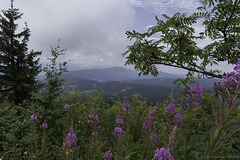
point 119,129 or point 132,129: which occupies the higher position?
point 119,129

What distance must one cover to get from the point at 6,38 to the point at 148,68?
13.8 meters

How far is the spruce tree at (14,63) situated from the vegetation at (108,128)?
5945 millimetres

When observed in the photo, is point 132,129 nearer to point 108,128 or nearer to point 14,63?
point 108,128

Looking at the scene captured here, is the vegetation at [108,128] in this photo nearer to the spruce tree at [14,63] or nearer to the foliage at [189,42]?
the foliage at [189,42]

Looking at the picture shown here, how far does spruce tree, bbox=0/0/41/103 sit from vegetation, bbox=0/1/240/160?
595cm

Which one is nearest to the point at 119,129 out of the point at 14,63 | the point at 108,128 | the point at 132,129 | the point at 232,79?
the point at 232,79

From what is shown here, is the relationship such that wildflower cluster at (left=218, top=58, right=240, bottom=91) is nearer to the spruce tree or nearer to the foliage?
the foliage

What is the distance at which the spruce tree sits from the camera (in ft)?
36.6

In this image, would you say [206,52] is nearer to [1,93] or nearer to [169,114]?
[169,114]

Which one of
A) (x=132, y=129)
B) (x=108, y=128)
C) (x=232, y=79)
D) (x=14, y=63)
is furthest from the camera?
(x=14, y=63)

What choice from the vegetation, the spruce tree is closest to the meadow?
the vegetation

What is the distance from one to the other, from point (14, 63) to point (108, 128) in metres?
11.2

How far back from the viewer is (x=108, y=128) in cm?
534

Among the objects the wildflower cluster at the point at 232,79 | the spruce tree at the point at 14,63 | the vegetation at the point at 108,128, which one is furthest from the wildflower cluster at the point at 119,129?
the spruce tree at the point at 14,63
